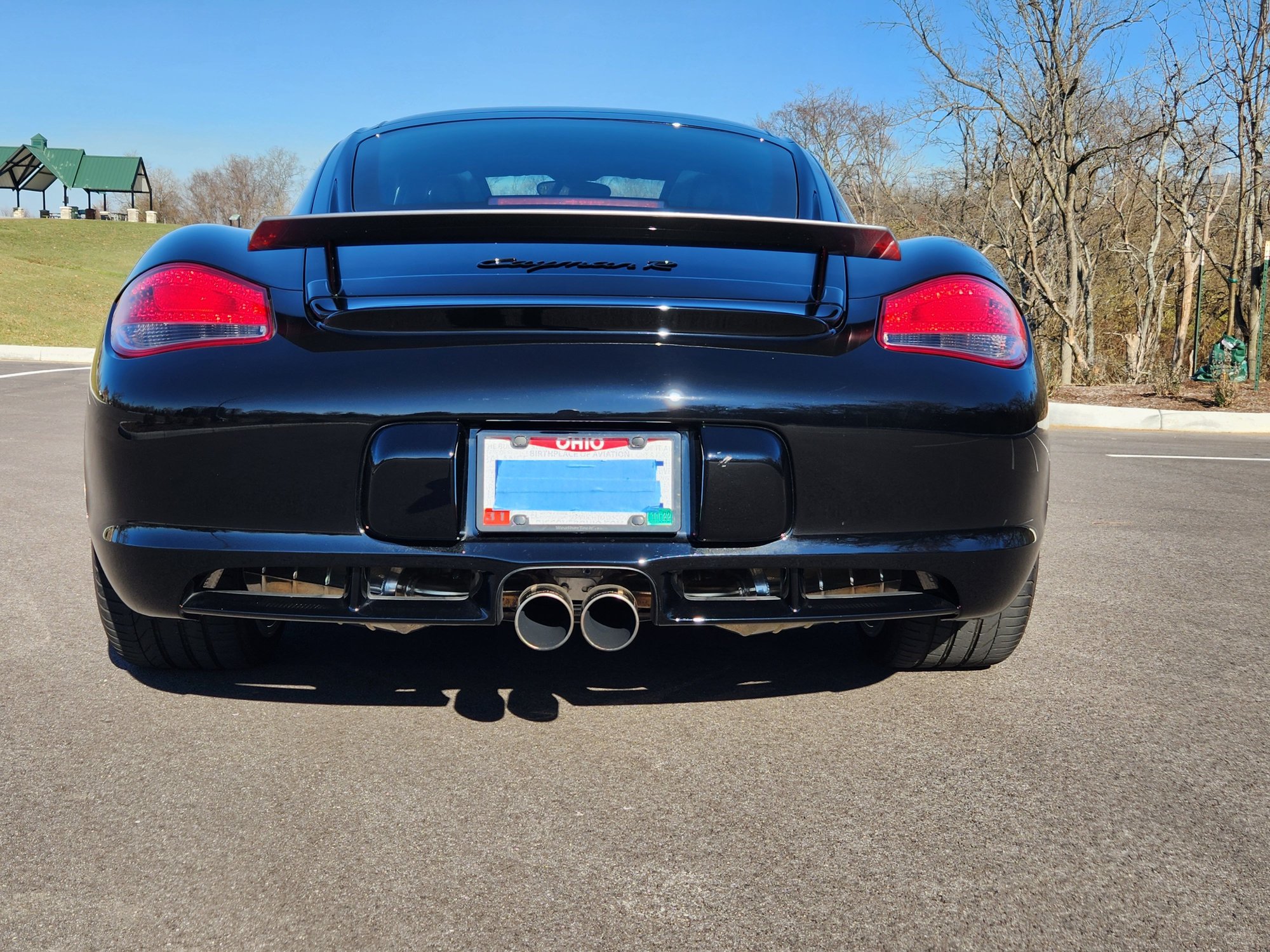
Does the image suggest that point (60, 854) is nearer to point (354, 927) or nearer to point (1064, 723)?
point (354, 927)

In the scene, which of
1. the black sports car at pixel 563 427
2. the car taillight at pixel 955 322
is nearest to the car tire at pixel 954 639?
the black sports car at pixel 563 427

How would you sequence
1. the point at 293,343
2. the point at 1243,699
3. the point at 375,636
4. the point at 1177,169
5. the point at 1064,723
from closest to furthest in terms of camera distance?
the point at 293,343
the point at 1064,723
the point at 1243,699
the point at 375,636
the point at 1177,169

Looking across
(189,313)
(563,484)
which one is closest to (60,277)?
(189,313)

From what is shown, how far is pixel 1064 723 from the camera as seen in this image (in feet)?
8.66

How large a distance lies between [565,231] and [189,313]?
0.77 m

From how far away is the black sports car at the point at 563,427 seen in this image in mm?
2111

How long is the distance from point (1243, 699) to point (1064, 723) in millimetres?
559

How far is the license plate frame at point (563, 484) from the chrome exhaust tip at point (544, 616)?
0.12 m

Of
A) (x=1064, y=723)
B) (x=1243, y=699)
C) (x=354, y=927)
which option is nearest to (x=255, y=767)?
(x=354, y=927)

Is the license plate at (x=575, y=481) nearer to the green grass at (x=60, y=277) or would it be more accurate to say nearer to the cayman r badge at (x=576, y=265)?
the cayman r badge at (x=576, y=265)

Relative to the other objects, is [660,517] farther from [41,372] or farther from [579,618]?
[41,372]

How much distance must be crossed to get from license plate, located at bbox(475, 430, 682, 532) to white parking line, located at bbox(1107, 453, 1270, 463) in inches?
281

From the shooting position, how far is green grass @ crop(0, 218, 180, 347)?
87.6 feet

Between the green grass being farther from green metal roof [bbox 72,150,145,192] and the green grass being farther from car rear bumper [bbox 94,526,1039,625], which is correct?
green metal roof [bbox 72,150,145,192]
